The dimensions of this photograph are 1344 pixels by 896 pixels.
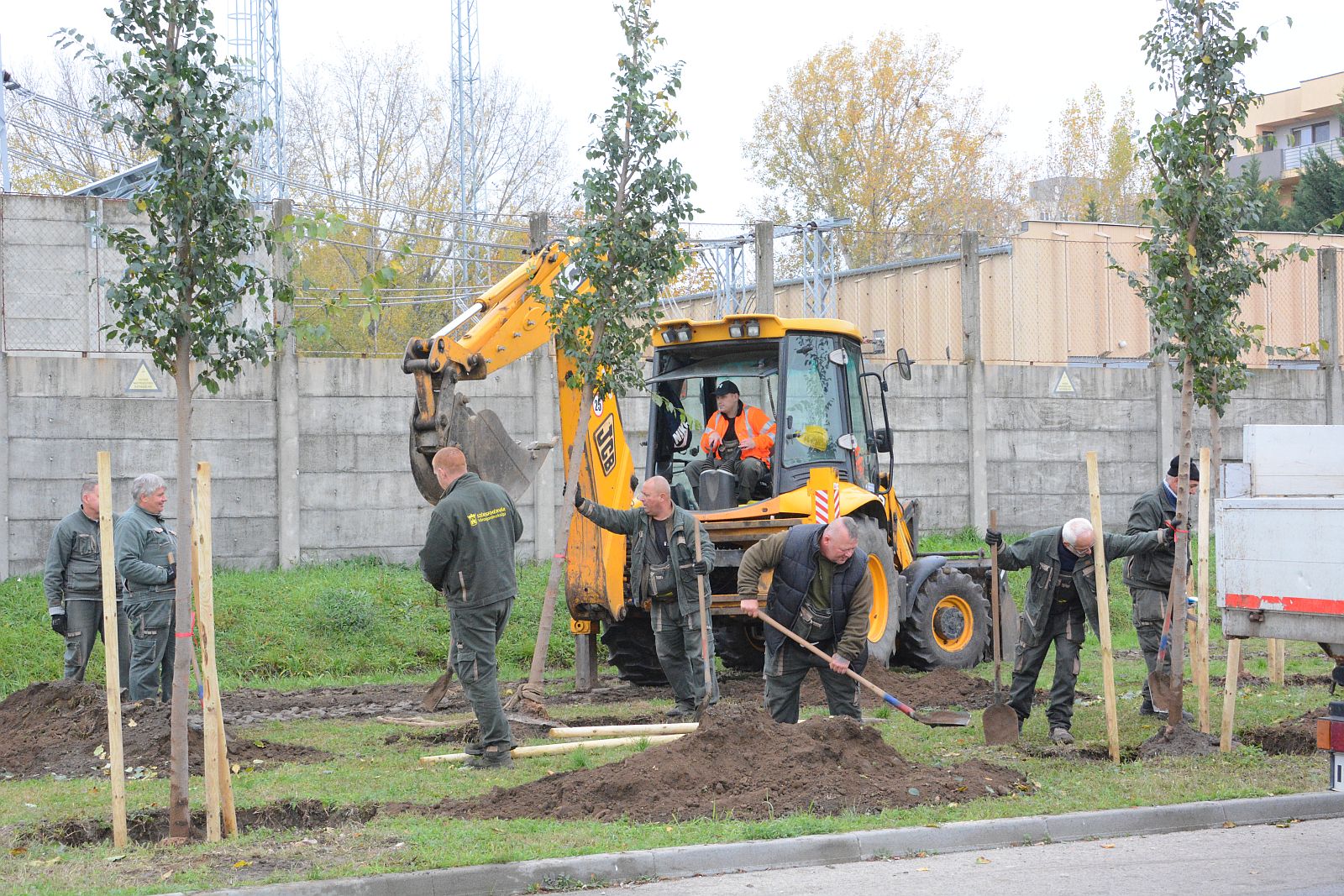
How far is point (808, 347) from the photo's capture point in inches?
505

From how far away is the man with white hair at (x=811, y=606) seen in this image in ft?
31.6

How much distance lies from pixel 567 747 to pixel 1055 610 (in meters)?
3.69

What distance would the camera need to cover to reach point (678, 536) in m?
11.2

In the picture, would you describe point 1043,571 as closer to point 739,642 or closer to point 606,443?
point 739,642

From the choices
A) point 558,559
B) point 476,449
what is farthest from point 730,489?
point 476,449

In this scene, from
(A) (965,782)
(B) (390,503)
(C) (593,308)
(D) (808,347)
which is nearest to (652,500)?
(C) (593,308)

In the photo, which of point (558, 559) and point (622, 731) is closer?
point (622, 731)

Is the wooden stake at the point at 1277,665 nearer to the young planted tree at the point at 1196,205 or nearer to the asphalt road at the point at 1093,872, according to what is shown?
the young planted tree at the point at 1196,205

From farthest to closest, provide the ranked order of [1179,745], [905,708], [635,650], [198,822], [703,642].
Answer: [635,650] → [703,642] → [905,708] → [1179,745] → [198,822]

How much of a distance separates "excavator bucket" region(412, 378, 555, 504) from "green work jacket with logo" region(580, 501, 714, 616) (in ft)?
3.03

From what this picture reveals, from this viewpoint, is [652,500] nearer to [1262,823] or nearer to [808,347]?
[808,347]

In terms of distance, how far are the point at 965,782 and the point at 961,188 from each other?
3628 centimetres

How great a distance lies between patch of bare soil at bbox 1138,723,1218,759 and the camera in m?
9.55

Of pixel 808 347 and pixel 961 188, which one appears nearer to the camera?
pixel 808 347
